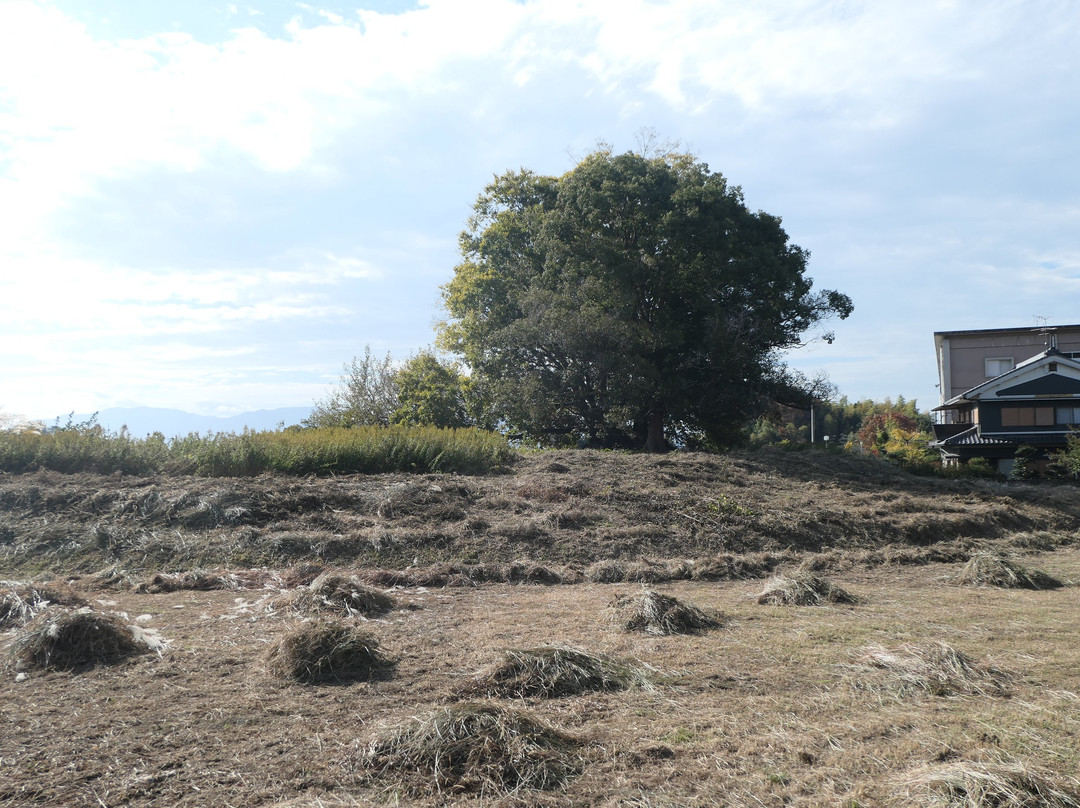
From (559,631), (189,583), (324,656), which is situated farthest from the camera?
(189,583)

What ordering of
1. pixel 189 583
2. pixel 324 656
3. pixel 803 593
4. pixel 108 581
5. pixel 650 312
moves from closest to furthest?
pixel 324 656
pixel 803 593
pixel 189 583
pixel 108 581
pixel 650 312

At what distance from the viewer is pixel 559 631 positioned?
17.7ft

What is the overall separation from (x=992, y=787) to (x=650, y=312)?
18103mm

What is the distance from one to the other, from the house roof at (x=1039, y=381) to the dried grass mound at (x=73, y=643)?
29.9 meters

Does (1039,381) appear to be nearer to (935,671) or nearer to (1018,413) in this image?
(1018,413)

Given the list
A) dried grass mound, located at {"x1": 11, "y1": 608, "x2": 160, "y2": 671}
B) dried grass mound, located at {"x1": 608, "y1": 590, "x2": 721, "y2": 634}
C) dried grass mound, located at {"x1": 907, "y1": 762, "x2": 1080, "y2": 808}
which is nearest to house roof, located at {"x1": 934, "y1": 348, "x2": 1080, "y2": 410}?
dried grass mound, located at {"x1": 608, "y1": 590, "x2": 721, "y2": 634}

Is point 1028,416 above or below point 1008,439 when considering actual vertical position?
above

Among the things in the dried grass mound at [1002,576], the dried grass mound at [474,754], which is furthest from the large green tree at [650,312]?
the dried grass mound at [474,754]

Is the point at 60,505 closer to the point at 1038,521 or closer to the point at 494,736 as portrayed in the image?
the point at 494,736

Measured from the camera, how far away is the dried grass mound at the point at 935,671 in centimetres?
395

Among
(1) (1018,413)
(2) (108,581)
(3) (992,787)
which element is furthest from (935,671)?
(1) (1018,413)

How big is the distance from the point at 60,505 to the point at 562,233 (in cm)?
1479

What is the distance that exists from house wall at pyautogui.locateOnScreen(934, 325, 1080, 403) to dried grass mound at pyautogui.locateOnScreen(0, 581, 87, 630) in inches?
1629

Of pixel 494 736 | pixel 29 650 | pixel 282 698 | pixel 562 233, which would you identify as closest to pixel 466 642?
pixel 282 698
